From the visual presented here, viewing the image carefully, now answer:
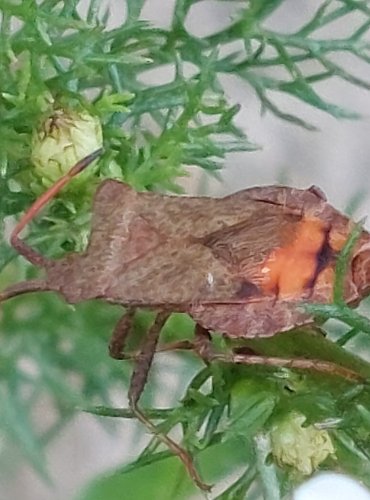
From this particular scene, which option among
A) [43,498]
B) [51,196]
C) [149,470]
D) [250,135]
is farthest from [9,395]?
[250,135]

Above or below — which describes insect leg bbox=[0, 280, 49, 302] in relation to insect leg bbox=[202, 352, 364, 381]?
below

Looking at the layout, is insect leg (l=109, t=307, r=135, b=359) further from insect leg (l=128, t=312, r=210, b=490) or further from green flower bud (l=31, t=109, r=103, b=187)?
green flower bud (l=31, t=109, r=103, b=187)

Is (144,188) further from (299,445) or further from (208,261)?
(299,445)

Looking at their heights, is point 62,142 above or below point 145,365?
above

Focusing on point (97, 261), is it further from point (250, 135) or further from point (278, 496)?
point (250, 135)

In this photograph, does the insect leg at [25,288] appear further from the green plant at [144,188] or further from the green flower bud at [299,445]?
the green flower bud at [299,445]

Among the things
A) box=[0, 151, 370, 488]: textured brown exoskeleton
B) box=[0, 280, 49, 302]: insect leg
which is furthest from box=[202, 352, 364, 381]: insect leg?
box=[0, 280, 49, 302]: insect leg

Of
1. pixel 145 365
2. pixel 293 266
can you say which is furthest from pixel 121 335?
pixel 293 266
